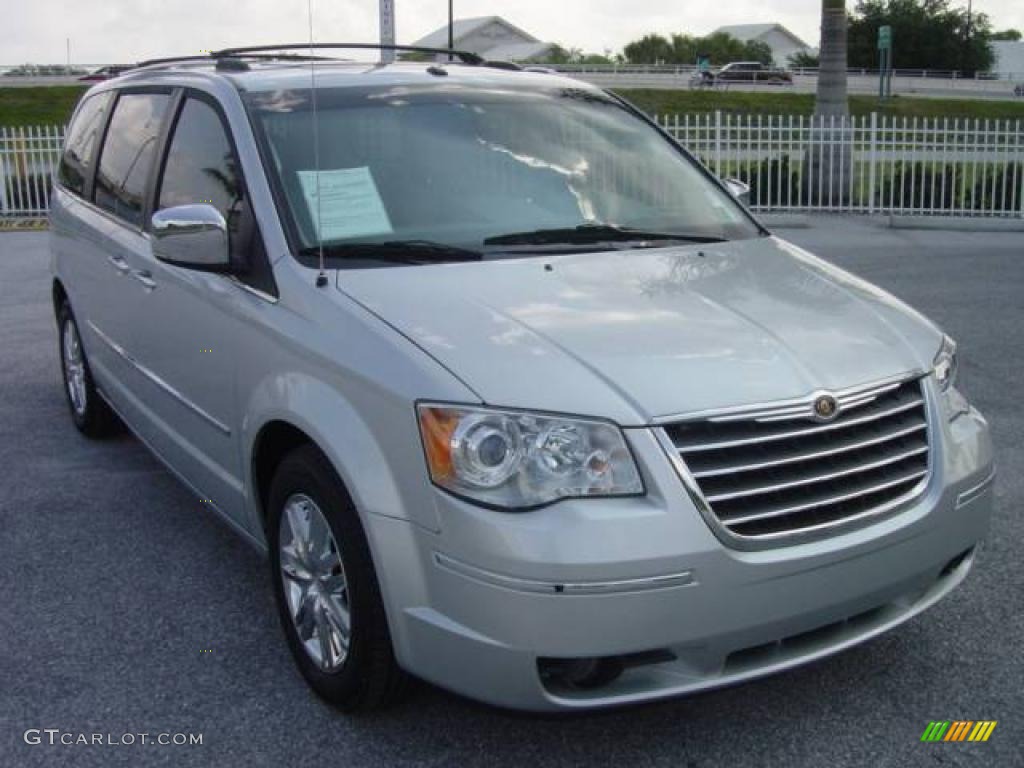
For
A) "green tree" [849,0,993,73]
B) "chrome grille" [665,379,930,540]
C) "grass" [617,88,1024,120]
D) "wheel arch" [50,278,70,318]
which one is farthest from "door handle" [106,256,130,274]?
"green tree" [849,0,993,73]

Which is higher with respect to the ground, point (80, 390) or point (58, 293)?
point (58, 293)

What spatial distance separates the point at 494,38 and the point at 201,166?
301ft

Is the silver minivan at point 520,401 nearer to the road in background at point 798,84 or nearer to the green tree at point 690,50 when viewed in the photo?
the road in background at point 798,84

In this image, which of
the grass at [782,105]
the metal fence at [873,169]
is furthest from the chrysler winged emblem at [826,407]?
the grass at [782,105]

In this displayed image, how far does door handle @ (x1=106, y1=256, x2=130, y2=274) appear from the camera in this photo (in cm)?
492

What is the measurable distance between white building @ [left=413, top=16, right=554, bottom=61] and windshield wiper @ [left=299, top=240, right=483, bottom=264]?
3269 inches

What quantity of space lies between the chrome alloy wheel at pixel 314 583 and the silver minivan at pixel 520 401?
1 centimetres

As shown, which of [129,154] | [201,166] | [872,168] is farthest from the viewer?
[872,168]

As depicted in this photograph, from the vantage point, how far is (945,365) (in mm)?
3586

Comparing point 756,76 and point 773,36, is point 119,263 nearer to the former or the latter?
point 756,76

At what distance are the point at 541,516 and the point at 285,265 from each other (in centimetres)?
128

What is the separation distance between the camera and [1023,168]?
52.9ft

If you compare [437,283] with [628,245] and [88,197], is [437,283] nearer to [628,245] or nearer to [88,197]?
[628,245]

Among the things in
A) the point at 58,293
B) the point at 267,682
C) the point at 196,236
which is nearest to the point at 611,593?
the point at 267,682
